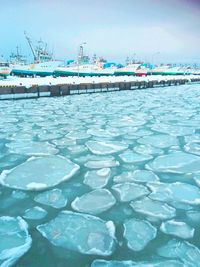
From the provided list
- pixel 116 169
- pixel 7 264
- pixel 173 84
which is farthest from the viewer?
pixel 173 84

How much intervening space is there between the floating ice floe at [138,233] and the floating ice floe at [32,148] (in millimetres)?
2965

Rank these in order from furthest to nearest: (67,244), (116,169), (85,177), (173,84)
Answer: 1. (173,84)
2. (116,169)
3. (85,177)
4. (67,244)

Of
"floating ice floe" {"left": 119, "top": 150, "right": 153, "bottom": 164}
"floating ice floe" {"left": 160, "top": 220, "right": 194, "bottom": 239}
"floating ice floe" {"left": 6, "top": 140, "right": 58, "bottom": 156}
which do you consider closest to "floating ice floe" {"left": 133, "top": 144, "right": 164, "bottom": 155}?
"floating ice floe" {"left": 119, "top": 150, "right": 153, "bottom": 164}

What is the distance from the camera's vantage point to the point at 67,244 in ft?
8.89

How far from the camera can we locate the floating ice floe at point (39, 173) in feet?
13.4

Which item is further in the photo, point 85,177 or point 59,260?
point 85,177

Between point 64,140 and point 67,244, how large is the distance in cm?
410

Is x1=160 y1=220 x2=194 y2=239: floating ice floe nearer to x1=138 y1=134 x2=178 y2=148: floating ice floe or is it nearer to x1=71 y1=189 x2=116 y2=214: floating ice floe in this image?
x1=71 y1=189 x2=116 y2=214: floating ice floe

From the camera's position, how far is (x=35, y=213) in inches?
130

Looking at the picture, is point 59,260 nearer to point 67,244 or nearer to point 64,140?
point 67,244

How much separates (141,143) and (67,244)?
407 centimetres

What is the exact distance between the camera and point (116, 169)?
4.72 m

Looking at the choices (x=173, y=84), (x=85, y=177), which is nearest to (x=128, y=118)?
(x=85, y=177)

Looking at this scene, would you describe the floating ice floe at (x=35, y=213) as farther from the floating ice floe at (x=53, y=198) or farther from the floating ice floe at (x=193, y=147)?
the floating ice floe at (x=193, y=147)
